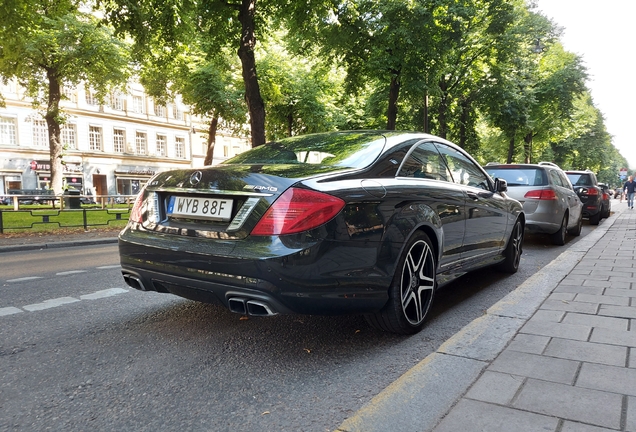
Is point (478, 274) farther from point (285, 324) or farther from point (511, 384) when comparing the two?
point (511, 384)

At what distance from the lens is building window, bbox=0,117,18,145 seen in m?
39.5

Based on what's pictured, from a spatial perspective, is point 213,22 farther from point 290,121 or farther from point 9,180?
point 9,180

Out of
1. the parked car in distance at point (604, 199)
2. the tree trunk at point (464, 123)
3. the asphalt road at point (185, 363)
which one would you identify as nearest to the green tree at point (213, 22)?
the asphalt road at point (185, 363)

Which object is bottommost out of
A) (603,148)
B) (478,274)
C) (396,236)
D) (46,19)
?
(478,274)

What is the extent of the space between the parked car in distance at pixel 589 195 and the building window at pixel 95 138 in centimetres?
4175

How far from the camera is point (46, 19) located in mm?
21406

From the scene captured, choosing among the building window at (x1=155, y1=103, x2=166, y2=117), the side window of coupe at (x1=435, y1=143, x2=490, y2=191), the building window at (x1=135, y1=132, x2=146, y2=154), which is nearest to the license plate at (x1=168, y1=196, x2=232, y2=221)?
the side window of coupe at (x1=435, y1=143, x2=490, y2=191)

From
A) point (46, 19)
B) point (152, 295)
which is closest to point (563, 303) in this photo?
point (152, 295)

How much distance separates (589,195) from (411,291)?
1372 centimetres

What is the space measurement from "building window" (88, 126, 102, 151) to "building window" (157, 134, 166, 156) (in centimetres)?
673

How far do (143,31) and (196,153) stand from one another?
4313 cm

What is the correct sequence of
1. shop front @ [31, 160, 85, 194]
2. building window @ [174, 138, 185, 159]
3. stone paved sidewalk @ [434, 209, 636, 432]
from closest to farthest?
stone paved sidewalk @ [434, 209, 636, 432]
shop front @ [31, 160, 85, 194]
building window @ [174, 138, 185, 159]

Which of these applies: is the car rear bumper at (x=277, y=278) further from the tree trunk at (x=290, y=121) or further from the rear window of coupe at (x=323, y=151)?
the tree trunk at (x=290, y=121)

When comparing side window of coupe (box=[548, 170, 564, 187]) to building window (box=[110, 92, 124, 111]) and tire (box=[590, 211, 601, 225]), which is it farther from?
building window (box=[110, 92, 124, 111])
